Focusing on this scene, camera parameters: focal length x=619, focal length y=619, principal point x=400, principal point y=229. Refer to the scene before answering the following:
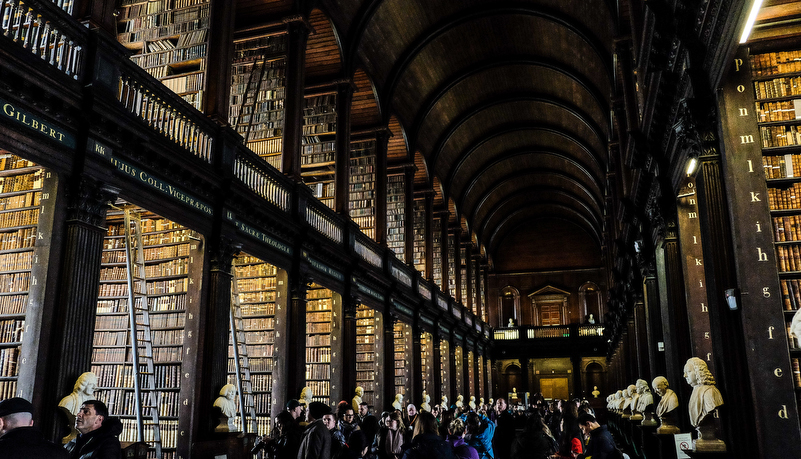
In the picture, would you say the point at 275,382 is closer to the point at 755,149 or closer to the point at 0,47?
the point at 0,47

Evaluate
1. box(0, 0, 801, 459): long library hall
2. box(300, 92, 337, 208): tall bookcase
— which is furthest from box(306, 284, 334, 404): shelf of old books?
box(300, 92, 337, 208): tall bookcase

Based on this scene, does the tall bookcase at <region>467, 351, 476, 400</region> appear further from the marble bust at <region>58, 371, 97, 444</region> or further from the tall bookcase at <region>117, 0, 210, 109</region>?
the marble bust at <region>58, 371, 97, 444</region>

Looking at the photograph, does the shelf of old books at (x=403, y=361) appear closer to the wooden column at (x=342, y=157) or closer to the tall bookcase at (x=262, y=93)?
the wooden column at (x=342, y=157)

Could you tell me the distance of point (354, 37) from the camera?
12.3 m

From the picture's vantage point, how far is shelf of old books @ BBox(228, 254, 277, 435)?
8992 millimetres

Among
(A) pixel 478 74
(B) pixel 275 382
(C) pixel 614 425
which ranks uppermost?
(A) pixel 478 74

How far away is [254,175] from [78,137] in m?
3.15

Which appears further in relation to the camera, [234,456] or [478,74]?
[478,74]

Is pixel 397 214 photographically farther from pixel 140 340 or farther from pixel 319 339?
pixel 140 340

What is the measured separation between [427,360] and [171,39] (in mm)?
11770

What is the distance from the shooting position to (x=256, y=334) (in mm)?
9578

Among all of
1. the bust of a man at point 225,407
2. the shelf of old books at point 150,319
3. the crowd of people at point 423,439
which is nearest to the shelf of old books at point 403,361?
the shelf of old books at point 150,319

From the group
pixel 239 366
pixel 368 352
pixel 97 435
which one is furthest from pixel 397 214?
pixel 97 435

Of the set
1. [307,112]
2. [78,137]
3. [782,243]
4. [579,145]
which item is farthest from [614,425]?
[78,137]
